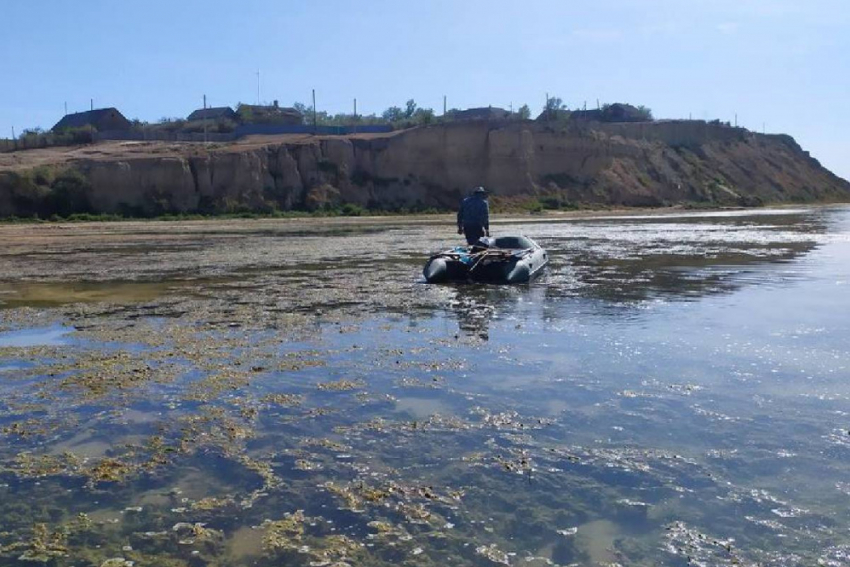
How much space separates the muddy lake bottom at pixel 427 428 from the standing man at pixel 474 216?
3.27 metres

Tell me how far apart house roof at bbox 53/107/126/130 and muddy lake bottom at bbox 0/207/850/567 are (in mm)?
49859

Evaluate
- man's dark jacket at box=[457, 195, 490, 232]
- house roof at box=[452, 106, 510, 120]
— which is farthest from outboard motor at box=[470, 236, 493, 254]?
house roof at box=[452, 106, 510, 120]

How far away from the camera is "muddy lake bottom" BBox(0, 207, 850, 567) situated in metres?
4.39

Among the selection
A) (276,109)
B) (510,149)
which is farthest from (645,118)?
(276,109)

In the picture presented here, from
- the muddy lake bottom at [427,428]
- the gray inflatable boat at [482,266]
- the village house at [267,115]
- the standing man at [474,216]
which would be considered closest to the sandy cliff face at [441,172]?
the village house at [267,115]

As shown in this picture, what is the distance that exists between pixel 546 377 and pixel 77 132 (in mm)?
52718

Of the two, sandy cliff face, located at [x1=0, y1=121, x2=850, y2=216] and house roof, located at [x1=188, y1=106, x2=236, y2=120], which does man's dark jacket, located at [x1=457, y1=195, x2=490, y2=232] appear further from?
house roof, located at [x1=188, y1=106, x2=236, y2=120]

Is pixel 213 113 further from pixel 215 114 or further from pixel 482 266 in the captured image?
pixel 482 266

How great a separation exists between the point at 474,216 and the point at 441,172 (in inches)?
1421

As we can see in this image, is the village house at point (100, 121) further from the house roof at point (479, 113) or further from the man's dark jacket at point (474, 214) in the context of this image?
the man's dark jacket at point (474, 214)

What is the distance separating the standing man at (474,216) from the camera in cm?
1700

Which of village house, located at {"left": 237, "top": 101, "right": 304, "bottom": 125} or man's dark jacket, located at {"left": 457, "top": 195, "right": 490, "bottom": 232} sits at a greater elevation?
village house, located at {"left": 237, "top": 101, "right": 304, "bottom": 125}

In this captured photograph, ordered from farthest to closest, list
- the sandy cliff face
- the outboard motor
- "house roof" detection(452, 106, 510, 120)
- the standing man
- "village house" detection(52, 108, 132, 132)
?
"house roof" detection(452, 106, 510, 120) → "village house" detection(52, 108, 132, 132) → the sandy cliff face → the standing man → the outboard motor

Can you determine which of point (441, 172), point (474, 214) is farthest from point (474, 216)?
point (441, 172)
